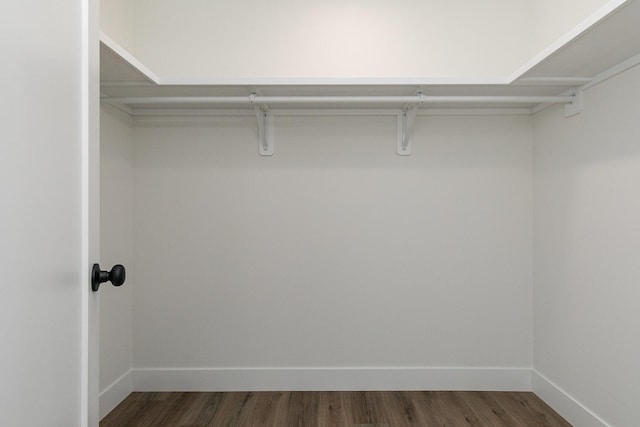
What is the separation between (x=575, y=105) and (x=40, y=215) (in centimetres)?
227

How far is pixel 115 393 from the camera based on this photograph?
2.22 m

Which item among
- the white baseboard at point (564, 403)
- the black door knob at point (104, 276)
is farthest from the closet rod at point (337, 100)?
the white baseboard at point (564, 403)

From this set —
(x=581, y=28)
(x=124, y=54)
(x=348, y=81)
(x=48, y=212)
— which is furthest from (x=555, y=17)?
(x=48, y=212)

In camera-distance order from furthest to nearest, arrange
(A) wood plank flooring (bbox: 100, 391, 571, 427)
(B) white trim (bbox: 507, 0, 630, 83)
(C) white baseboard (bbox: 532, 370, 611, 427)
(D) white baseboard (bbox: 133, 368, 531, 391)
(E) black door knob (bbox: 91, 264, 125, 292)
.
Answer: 1. (D) white baseboard (bbox: 133, 368, 531, 391)
2. (A) wood plank flooring (bbox: 100, 391, 571, 427)
3. (C) white baseboard (bbox: 532, 370, 611, 427)
4. (B) white trim (bbox: 507, 0, 630, 83)
5. (E) black door knob (bbox: 91, 264, 125, 292)

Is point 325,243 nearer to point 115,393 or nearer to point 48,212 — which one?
point 115,393

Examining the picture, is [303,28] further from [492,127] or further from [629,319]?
[629,319]

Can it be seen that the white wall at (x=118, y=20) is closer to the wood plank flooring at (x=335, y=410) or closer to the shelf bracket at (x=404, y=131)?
the shelf bracket at (x=404, y=131)

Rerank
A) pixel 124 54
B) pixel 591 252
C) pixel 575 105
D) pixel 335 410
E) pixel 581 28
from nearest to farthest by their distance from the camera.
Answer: pixel 581 28, pixel 124 54, pixel 591 252, pixel 575 105, pixel 335 410

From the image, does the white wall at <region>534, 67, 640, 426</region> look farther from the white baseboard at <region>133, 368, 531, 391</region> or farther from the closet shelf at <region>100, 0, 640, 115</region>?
the white baseboard at <region>133, 368, 531, 391</region>

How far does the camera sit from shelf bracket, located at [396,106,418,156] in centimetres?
229

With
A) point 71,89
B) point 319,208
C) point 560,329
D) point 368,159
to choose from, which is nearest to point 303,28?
point 368,159

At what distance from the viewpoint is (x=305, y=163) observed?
2.44 m

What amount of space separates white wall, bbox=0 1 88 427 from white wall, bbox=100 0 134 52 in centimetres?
149

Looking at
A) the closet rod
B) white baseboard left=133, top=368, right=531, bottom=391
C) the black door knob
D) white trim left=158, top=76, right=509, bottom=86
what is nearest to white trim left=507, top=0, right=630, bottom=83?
white trim left=158, top=76, right=509, bottom=86
